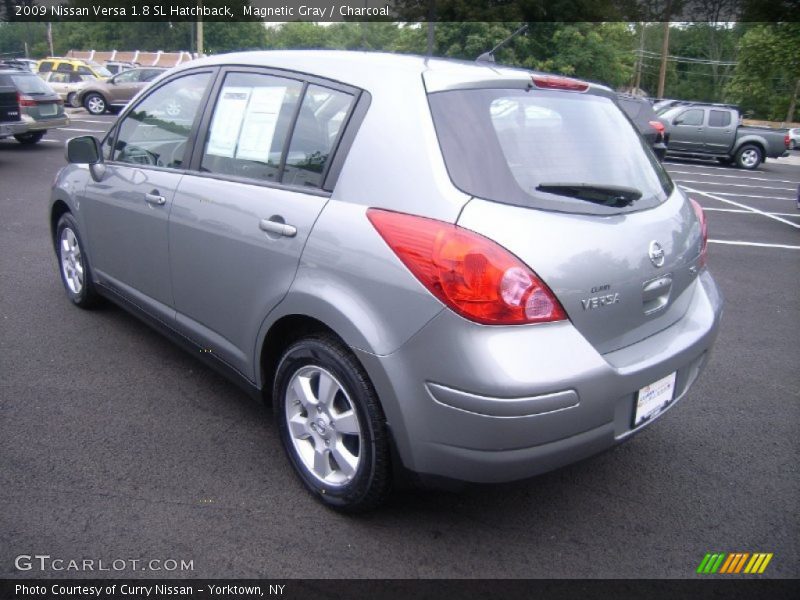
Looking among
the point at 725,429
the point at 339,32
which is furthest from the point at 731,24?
the point at 725,429

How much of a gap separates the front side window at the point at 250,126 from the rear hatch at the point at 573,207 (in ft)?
2.65

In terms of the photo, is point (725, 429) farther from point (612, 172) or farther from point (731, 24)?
point (731, 24)

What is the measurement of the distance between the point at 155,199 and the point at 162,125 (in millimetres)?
527

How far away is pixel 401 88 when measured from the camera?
2.46 m

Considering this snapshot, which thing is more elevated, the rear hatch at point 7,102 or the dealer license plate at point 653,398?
the rear hatch at point 7,102

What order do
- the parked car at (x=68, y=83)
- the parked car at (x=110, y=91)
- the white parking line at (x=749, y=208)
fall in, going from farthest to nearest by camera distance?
the parked car at (x=68, y=83), the parked car at (x=110, y=91), the white parking line at (x=749, y=208)

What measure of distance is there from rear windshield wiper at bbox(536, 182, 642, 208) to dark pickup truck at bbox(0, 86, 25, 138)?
12637mm

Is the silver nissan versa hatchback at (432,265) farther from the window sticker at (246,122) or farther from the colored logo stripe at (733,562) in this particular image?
the colored logo stripe at (733,562)

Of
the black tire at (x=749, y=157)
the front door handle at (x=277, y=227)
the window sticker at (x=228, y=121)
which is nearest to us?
the front door handle at (x=277, y=227)

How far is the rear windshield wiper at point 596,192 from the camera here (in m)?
2.40

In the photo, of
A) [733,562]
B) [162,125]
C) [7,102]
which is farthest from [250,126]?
[7,102]

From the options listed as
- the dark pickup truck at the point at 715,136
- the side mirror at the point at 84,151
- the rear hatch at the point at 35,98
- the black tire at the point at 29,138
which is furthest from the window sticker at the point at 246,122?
the dark pickup truck at the point at 715,136

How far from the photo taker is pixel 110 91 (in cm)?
2309

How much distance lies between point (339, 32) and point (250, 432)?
72.9 meters
